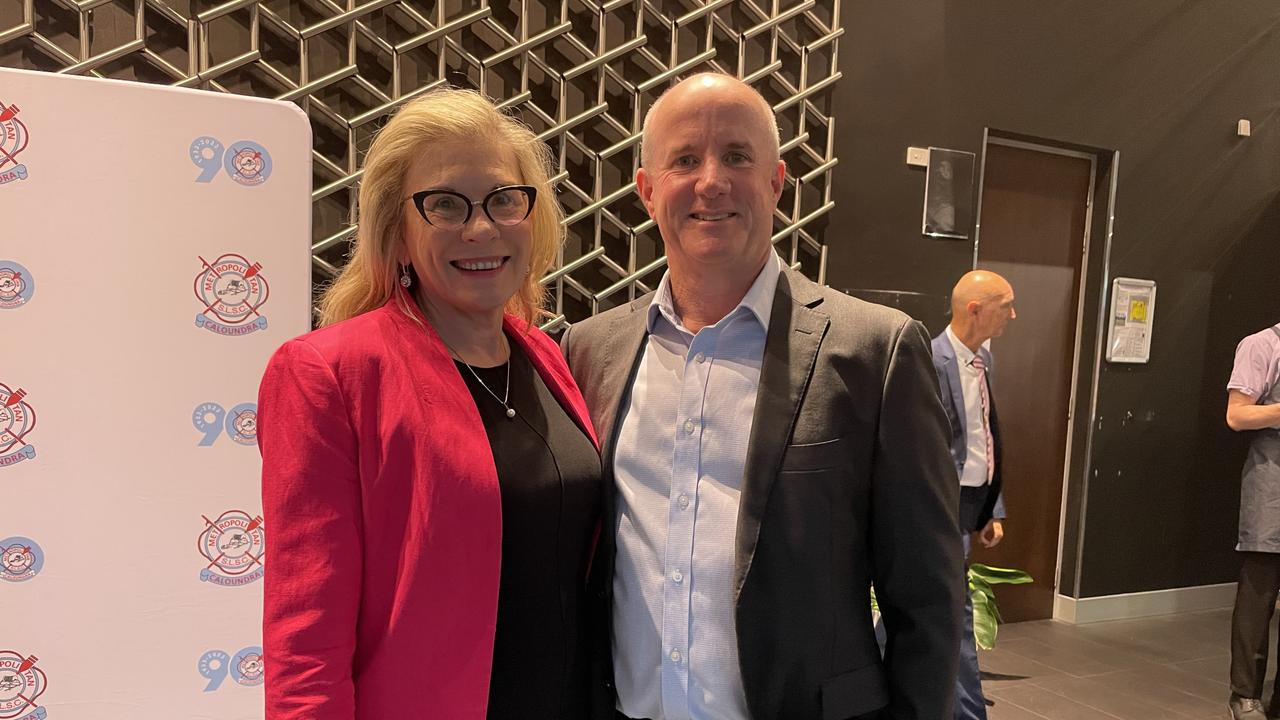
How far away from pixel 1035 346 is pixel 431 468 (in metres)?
4.30

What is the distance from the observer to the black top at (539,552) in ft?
4.21

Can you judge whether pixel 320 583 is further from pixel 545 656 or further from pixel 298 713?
pixel 545 656

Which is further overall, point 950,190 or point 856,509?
point 950,190

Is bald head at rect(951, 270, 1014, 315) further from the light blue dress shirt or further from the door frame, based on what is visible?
the light blue dress shirt

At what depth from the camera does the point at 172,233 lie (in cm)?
220

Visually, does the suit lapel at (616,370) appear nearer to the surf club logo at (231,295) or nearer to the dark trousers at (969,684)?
the surf club logo at (231,295)

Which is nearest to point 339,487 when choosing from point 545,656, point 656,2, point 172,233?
point 545,656

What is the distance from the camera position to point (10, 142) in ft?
6.73

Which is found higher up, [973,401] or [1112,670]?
[973,401]

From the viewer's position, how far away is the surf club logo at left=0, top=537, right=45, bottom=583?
2084 mm

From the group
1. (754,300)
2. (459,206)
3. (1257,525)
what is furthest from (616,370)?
(1257,525)

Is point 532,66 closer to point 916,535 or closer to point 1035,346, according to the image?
point 916,535

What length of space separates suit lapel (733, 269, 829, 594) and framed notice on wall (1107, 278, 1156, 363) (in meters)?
4.01

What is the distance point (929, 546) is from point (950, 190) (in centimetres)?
318
